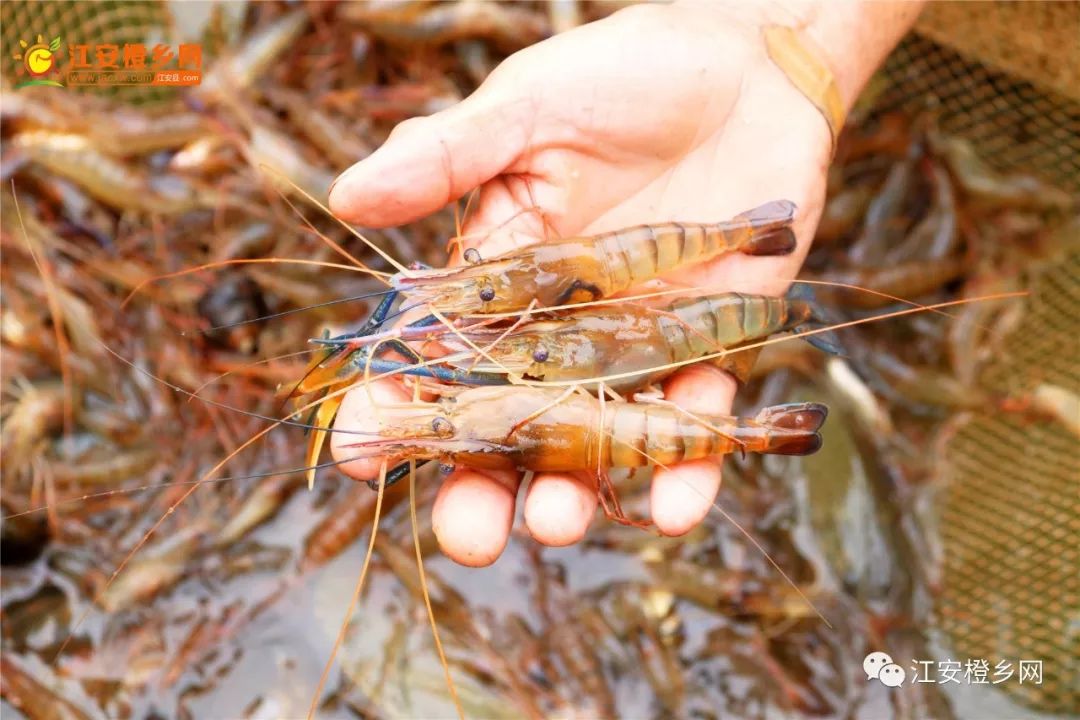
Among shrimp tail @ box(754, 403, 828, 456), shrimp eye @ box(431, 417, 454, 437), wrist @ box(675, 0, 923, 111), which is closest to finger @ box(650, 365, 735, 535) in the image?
shrimp tail @ box(754, 403, 828, 456)

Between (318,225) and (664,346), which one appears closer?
(664,346)

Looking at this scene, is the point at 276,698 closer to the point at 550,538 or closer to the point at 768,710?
the point at 550,538

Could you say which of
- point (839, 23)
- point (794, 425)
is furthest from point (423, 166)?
point (839, 23)

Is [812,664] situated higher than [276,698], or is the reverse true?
[276,698]

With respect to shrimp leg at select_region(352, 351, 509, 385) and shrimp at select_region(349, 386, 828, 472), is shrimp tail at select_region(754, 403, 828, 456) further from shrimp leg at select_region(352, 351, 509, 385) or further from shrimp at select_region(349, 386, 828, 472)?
shrimp leg at select_region(352, 351, 509, 385)

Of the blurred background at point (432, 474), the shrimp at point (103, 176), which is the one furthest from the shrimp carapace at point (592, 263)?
the shrimp at point (103, 176)

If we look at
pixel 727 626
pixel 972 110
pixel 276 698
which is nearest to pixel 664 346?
pixel 727 626
